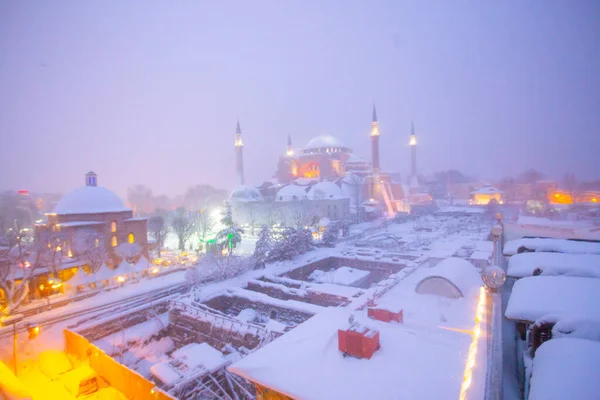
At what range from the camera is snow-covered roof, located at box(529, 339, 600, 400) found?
1.94 meters

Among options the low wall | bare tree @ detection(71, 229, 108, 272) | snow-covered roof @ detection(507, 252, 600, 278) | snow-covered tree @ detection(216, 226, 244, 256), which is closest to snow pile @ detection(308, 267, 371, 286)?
snow-covered tree @ detection(216, 226, 244, 256)

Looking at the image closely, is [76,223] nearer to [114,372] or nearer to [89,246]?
[89,246]

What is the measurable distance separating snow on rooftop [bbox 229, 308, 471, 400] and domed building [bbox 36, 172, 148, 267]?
22.0 metres

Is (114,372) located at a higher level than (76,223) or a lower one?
lower

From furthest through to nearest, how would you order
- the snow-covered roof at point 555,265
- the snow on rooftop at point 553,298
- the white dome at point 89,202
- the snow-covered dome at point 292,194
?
1. the snow-covered dome at point 292,194
2. the white dome at point 89,202
3. the snow-covered roof at point 555,265
4. the snow on rooftop at point 553,298

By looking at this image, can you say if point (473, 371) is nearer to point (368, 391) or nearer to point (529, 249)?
point (368, 391)

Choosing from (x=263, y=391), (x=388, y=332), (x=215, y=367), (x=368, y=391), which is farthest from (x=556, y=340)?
(x=215, y=367)

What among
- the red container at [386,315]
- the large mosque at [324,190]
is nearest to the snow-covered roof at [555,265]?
the red container at [386,315]

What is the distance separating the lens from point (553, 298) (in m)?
3.15

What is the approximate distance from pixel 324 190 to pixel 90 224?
28287 millimetres

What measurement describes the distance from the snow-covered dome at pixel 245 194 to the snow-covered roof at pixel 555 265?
45.0 metres

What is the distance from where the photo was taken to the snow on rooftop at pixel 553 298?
2.90 meters

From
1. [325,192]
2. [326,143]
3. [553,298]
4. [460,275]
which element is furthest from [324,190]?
[553,298]

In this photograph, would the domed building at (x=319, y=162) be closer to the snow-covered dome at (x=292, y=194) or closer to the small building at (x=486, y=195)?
the snow-covered dome at (x=292, y=194)
